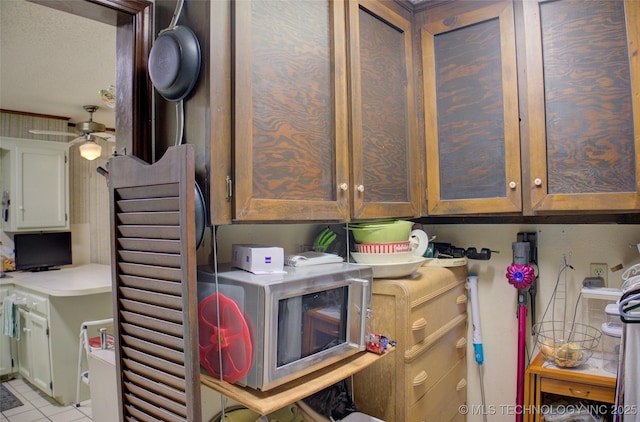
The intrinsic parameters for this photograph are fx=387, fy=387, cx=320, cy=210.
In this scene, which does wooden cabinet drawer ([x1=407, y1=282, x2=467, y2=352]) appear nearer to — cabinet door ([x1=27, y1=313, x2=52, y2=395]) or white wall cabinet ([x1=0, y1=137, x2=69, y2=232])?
cabinet door ([x1=27, y1=313, x2=52, y2=395])

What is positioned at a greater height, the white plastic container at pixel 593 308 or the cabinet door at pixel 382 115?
the cabinet door at pixel 382 115

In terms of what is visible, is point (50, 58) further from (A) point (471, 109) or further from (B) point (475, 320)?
(B) point (475, 320)

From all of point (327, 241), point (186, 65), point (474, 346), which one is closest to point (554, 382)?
point (474, 346)

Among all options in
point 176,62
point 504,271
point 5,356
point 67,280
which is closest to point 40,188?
point 67,280

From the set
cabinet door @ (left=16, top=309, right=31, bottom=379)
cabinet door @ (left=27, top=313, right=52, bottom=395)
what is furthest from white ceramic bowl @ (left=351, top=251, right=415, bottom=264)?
cabinet door @ (left=16, top=309, right=31, bottom=379)

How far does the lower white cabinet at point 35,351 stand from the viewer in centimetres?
310

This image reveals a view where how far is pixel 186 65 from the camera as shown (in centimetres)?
104

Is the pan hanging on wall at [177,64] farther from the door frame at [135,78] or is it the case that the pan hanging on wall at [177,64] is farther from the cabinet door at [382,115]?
the cabinet door at [382,115]

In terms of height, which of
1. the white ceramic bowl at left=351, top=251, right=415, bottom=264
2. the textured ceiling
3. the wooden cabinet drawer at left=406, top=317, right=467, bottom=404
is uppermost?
the textured ceiling

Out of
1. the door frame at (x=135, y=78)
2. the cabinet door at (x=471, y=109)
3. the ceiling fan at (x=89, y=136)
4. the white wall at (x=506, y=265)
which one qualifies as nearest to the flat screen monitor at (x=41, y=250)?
the ceiling fan at (x=89, y=136)

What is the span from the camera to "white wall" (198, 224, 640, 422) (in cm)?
178

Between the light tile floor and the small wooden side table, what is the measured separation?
2976 millimetres

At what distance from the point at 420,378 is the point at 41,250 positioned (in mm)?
3999

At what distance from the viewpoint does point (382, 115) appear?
161cm
